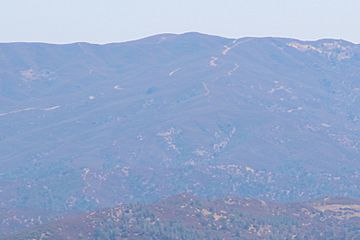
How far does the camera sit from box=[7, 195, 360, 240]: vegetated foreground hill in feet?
389

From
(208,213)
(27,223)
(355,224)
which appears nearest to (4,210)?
(27,223)

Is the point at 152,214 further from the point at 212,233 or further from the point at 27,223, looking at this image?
the point at 27,223

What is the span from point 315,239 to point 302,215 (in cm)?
1245

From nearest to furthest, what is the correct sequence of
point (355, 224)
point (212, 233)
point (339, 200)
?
point (212, 233) < point (355, 224) < point (339, 200)

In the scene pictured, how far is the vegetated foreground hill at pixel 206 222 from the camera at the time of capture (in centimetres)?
11862

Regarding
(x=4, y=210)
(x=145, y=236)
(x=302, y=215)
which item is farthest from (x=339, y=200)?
(x=4, y=210)

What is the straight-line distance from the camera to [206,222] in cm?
12825

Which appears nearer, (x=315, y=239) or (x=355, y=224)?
(x=315, y=239)

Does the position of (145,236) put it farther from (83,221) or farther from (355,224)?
(355,224)

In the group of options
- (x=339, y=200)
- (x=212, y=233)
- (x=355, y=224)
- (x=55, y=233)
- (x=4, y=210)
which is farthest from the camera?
(x=4, y=210)

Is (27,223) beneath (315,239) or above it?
beneath

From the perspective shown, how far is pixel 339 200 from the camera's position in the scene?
156 metres

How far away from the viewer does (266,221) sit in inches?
5197

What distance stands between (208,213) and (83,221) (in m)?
18.2
